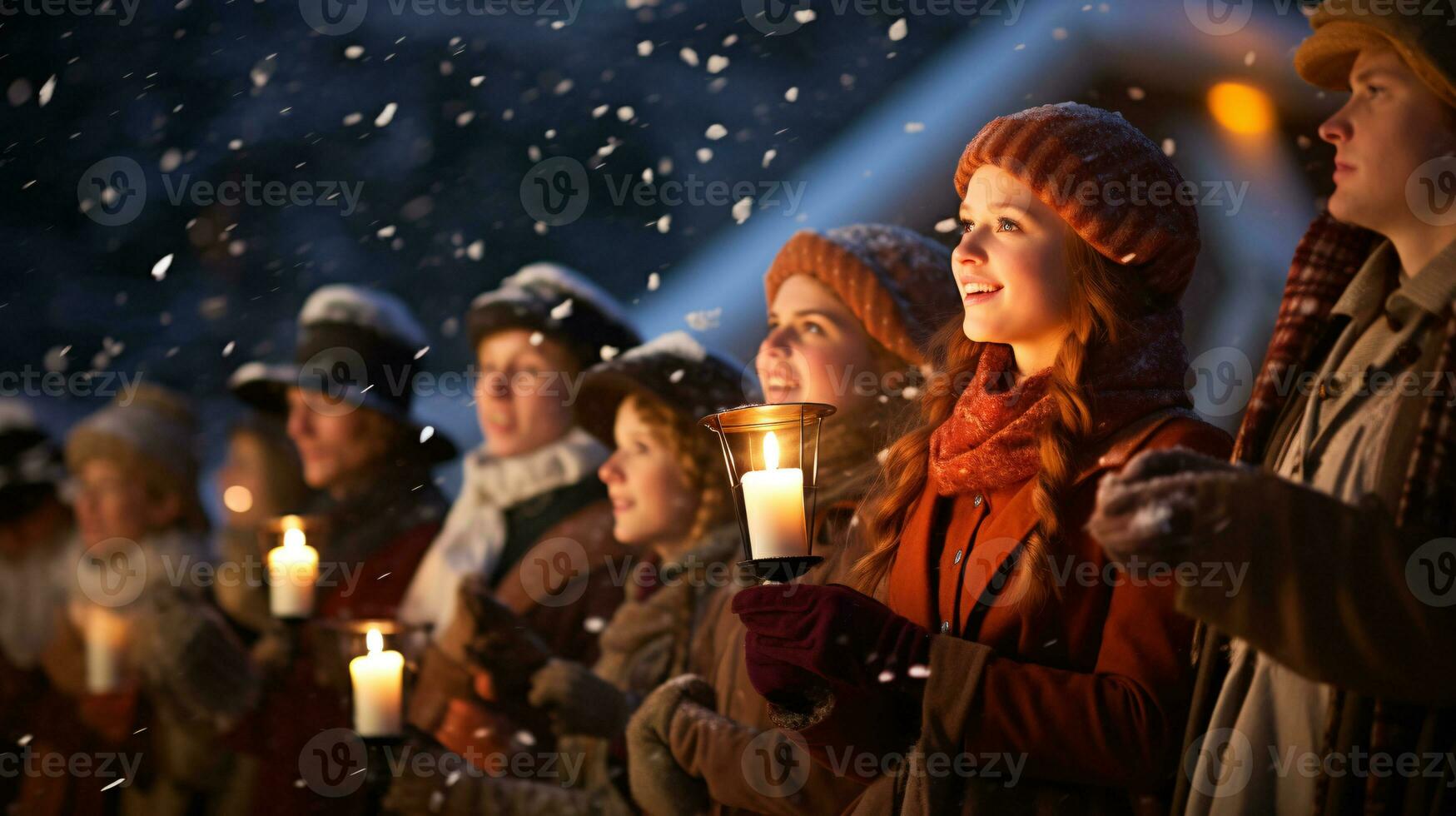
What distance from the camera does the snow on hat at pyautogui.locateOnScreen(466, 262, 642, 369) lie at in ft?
14.0

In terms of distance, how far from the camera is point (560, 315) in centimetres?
429

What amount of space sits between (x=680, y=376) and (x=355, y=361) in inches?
68.5

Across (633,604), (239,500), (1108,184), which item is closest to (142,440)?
(239,500)

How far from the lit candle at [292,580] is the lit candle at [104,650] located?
1412 millimetres

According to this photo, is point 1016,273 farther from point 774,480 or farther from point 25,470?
point 25,470

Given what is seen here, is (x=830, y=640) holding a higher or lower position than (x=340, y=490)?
higher

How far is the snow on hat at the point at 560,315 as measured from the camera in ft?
14.0

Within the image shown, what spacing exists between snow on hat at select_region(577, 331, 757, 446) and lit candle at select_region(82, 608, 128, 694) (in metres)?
2.23

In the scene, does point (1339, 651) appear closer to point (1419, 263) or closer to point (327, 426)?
point (1419, 263)

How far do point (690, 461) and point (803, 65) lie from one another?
1.51m

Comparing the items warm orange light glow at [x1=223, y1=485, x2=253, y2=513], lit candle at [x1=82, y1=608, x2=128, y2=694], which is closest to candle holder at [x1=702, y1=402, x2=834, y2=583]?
lit candle at [x1=82, y1=608, x2=128, y2=694]

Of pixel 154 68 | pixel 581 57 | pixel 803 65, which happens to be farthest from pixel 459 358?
pixel 154 68

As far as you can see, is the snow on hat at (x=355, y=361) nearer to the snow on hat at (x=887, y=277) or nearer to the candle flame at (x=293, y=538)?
the candle flame at (x=293, y=538)

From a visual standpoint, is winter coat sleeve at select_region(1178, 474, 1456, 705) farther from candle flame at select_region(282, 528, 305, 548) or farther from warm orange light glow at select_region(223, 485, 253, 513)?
warm orange light glow at select_region(223, 485, 253, 513)
